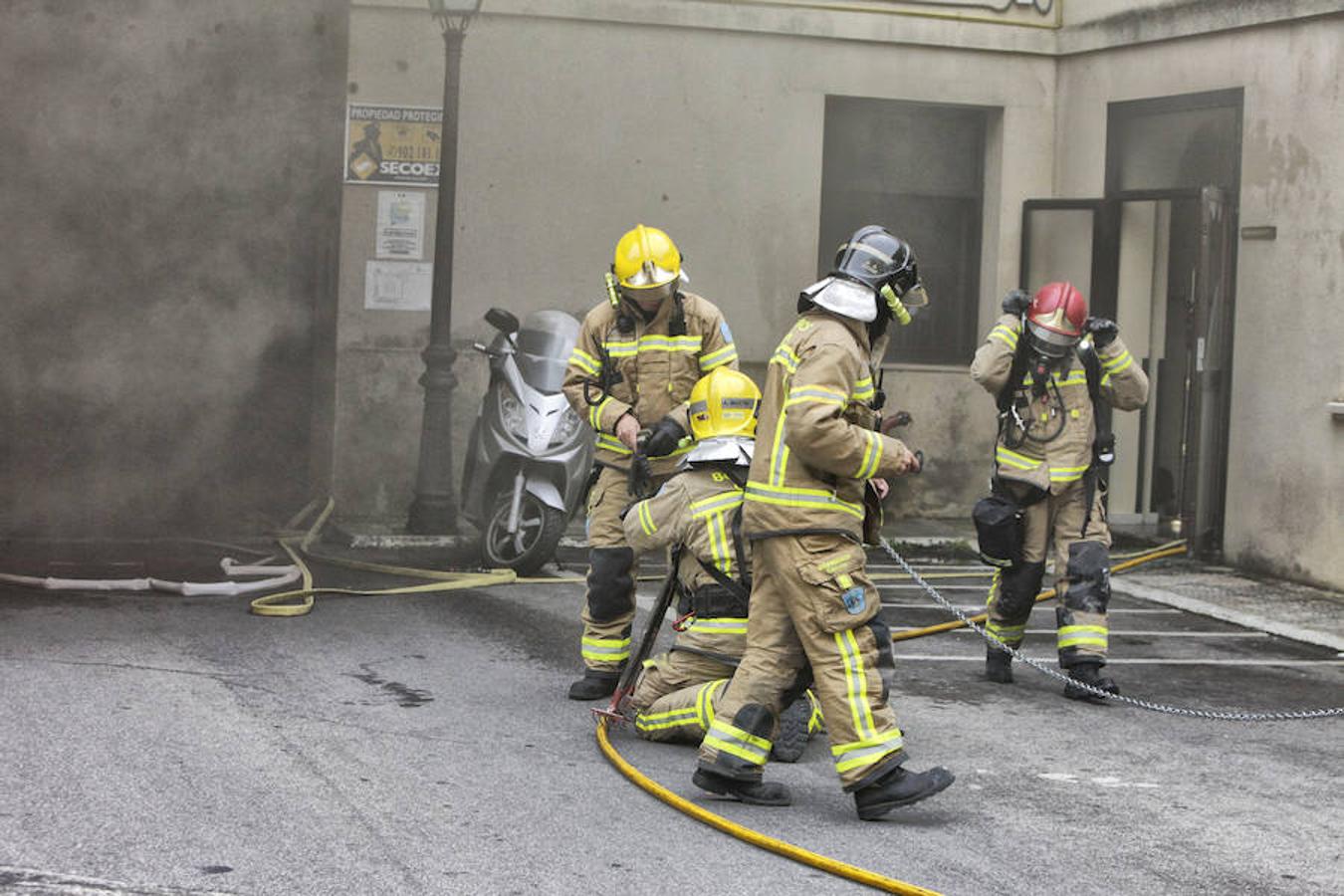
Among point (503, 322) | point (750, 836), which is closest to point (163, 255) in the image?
point (503, 322)

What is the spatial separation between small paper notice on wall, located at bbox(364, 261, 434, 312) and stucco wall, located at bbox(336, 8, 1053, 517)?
0.22 ft

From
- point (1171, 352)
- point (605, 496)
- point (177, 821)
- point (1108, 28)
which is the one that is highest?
point (1108, 28)

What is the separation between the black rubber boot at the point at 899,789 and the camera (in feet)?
17.7

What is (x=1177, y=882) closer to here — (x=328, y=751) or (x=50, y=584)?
(x=328, y=751)

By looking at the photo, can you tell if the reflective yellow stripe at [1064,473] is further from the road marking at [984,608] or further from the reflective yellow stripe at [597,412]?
the road marking at [984,608]

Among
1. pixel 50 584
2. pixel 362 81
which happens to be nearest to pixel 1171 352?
pixel 362 81

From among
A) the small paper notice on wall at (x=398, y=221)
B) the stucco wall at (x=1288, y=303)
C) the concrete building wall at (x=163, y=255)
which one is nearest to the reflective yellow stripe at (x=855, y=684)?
the stucco wall at (x=1288, y=303)

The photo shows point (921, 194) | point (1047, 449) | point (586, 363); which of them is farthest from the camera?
point (921, 194)

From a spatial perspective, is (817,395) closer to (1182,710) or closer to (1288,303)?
(1182,710)

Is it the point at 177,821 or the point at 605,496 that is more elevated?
the point at 605,496

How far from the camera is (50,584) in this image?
9047 mm

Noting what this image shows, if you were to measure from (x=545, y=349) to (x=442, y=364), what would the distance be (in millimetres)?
935

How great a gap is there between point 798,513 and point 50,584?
15.9 ft

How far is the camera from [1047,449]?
7.91m
